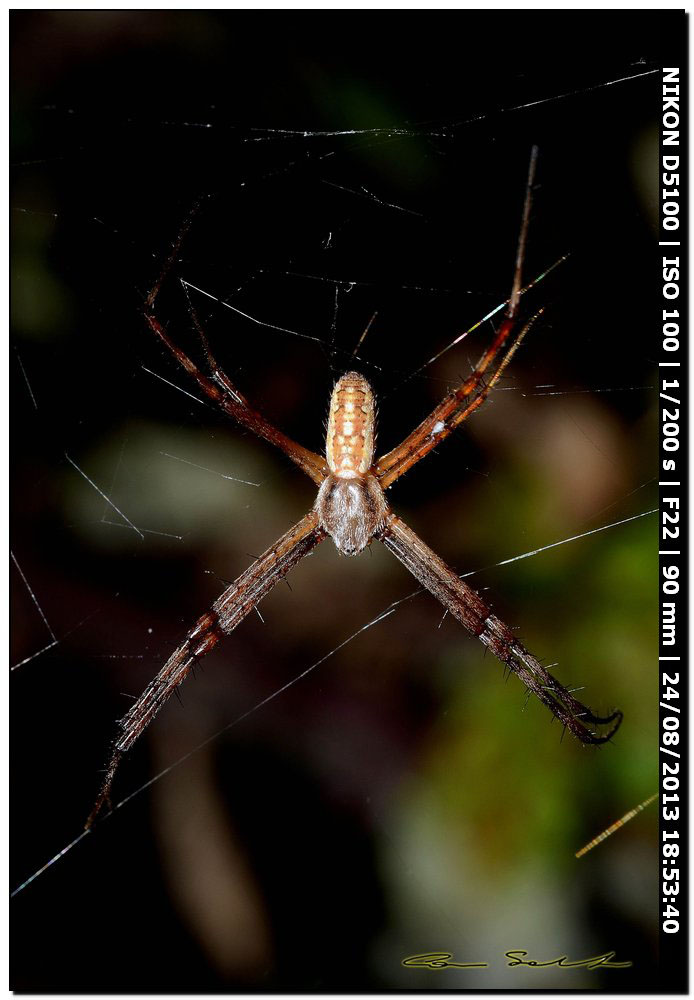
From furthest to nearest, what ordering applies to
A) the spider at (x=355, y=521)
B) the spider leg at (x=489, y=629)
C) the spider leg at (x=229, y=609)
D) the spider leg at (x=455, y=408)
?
the spider leg at (x=229, y=609), the spider leg at (x=489, y=629), the spider at (x=355, y=521), the spider leg at (x=455, y=408)

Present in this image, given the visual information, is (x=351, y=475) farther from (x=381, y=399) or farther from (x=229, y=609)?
(x=229, y=609)

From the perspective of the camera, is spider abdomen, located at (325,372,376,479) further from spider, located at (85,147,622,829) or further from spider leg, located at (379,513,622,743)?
spider leg, located at (379,513,622,743)

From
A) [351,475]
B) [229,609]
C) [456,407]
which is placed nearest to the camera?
[456,407]

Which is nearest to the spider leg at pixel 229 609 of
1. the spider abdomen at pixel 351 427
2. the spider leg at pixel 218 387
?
the spider abdomen at pixel 351 427

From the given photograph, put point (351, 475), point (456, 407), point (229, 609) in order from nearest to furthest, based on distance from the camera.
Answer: point (456, 407) → point (351, 475) → point (229, 609)

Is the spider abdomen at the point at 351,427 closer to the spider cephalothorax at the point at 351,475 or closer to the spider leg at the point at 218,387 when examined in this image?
the spider cephalothorax at the point at 351,475

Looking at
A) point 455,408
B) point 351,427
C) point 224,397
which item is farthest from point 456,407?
point 224,397

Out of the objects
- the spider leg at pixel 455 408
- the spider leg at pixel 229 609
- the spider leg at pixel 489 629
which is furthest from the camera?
the spider leg at pixel 229 609
